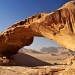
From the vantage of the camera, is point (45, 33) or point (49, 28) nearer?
point (49, 28)

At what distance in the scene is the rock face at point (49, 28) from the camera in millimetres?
10828

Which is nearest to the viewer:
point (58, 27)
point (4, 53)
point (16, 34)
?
point (58, 27)

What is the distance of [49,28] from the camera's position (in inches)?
475

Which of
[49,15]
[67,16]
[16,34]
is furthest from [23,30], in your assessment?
[67,16]

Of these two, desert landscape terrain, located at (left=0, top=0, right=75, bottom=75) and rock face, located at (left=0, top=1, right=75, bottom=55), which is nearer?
desert landscape terrain, located at (left=0, top=0, right=75, bottom=75)

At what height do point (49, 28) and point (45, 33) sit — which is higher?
point (49, 28)

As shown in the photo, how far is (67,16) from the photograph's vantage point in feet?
35.6

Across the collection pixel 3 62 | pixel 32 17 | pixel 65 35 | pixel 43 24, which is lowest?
pixel 3 62

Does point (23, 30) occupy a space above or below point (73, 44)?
above

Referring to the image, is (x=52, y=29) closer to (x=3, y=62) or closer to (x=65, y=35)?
(x=65, y=35)

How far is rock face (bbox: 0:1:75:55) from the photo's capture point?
10828 mm

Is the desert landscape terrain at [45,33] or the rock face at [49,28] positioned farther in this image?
the rock face at [49,28]

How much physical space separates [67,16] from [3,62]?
24.0 ft

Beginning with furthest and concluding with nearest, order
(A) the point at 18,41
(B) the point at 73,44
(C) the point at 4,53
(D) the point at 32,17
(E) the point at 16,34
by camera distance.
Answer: (C) the point at 4,53 → (A) the point at 18,41 → (E) the point at 16,34 → (D) the point at 32,17 → (B) the point at 73,44
